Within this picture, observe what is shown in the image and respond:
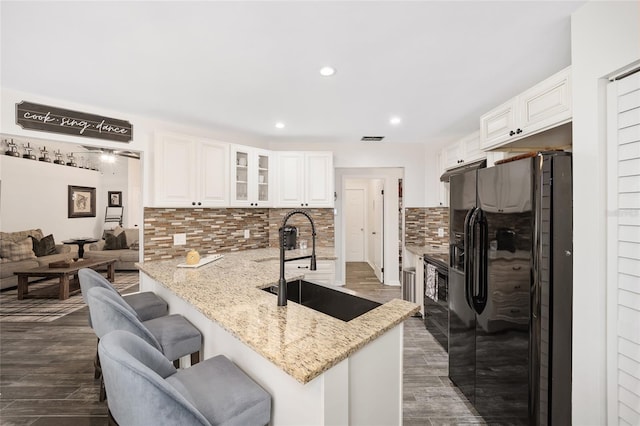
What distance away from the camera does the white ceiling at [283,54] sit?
1453 millimetres

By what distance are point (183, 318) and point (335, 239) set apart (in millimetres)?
2953

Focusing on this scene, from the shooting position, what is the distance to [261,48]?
1775mm

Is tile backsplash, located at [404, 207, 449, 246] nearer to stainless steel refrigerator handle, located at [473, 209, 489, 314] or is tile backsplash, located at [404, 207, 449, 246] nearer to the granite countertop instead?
stainless steel refrigerator handle, located at [473, 209, 489, 314]

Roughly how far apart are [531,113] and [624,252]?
105cm

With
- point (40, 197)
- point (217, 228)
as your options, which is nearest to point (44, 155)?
point (40, 197)

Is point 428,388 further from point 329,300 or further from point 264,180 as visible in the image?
point 264,180

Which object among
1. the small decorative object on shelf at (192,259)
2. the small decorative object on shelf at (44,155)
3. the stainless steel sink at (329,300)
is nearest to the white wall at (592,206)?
the stainless steel sink at (329,300)

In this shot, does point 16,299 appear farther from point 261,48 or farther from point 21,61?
point 261,48

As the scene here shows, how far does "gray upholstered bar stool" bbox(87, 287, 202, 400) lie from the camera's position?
1.39 metres

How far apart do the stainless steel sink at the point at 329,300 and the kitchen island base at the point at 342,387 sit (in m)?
0.32

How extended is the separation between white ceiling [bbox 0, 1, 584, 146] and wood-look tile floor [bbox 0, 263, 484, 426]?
62.5 inches

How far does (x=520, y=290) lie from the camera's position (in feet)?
4.97

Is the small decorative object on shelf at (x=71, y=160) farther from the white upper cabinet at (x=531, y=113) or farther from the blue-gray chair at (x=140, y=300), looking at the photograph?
the white upper cabinet at (x=531, y=113)

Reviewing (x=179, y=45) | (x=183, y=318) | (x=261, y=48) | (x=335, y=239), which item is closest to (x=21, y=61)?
(x=179, y=45)
